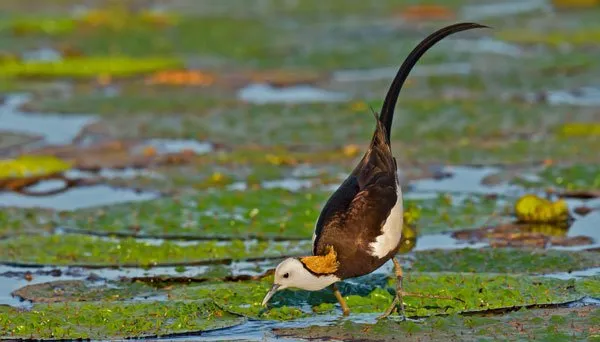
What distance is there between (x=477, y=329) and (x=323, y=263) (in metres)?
1.09

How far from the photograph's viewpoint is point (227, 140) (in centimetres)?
1542

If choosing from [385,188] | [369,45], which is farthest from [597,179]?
[369,45]

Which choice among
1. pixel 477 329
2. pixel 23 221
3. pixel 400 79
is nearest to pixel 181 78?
pixel 23 221

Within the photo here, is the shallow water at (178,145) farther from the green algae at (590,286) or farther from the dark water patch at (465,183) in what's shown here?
the green algae at (590,286)

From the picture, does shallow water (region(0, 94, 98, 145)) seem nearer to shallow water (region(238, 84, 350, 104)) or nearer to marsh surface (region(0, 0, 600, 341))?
marsh surface (region(0, 0, 600, 341))

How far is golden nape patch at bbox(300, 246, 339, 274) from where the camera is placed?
784cm

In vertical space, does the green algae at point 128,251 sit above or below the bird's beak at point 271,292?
below

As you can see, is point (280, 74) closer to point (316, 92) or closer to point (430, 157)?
point (316, 92)

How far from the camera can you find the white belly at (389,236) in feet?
26.3

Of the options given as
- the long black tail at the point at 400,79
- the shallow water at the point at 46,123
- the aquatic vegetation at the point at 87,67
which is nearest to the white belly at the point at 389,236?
the long black tail at the point at 400,79

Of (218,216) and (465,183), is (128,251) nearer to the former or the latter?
(218,216)

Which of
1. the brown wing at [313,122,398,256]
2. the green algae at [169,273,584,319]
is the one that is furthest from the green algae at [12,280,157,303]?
the brown wing at [313,122,398,256]

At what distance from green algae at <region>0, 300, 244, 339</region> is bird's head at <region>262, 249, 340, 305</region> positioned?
587 millimetres

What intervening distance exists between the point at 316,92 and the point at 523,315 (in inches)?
438
